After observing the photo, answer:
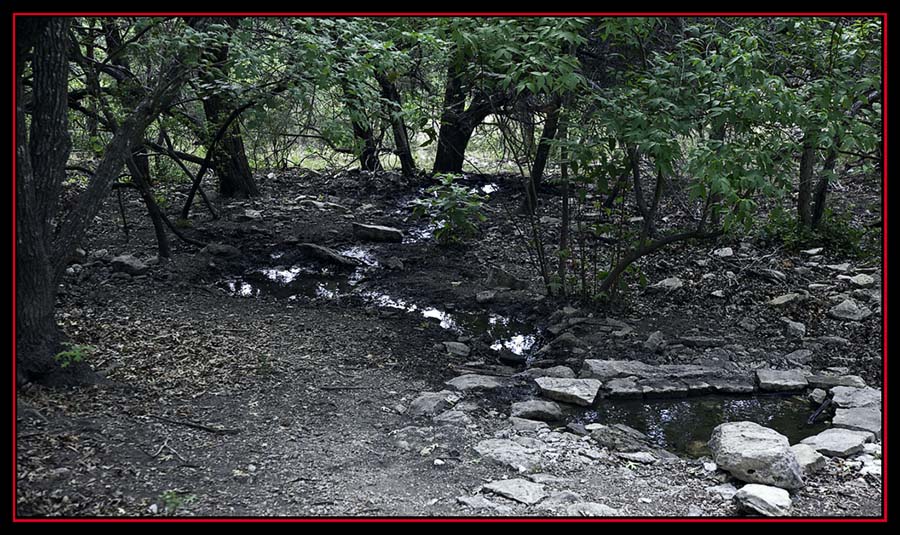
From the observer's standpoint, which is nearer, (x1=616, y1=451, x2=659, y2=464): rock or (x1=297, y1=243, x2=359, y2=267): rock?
(x1=616, y1=451, x2=659, y2=464): rock

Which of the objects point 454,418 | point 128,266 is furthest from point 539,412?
point 128,266

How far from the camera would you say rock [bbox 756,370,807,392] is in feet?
16.5

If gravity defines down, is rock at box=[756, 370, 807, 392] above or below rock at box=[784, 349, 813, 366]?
below

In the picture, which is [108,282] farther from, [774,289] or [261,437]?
[774,289]

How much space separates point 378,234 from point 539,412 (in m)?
4.81

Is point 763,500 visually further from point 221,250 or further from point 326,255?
point 221,250

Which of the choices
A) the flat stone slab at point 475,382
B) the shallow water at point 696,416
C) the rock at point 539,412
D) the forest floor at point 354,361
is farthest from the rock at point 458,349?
the shallow water at point 696,416

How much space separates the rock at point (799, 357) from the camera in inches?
216

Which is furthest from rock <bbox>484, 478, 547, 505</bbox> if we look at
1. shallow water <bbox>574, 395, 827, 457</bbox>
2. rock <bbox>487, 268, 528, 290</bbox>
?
rock <bbox>487, 268, 528, 290</bbox>

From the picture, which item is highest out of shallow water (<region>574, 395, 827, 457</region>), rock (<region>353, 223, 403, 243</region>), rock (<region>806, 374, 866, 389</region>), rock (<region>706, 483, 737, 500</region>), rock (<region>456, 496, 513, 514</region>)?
rock (<region>353, 223, 403, 243</region>)

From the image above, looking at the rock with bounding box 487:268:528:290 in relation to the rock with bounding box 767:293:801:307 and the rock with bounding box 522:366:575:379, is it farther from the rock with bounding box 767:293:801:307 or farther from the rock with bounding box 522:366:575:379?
the rock with bounding box 767:293:801:307

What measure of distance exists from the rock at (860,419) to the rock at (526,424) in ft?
5.82

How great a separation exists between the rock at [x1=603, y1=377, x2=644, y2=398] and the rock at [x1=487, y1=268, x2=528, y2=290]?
2369 millimetres

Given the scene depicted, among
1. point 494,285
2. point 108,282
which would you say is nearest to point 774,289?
point 494,285
